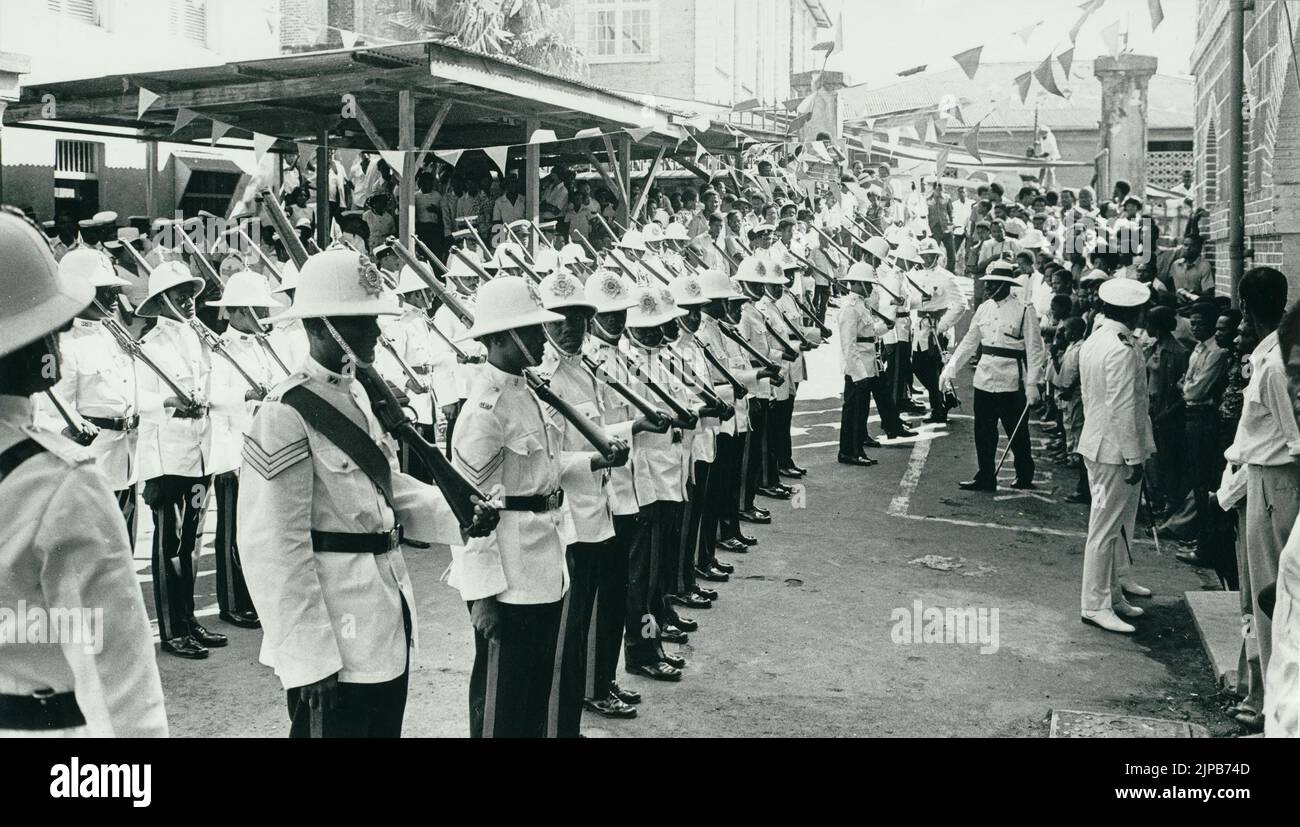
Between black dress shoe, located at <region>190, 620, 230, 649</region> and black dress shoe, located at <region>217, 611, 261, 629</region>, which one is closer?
black dress shoe, located at <region>190, 620, 230, 649</region>

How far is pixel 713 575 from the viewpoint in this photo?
26.5 feet

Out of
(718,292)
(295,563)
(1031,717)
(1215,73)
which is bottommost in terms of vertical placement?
(1031,717)

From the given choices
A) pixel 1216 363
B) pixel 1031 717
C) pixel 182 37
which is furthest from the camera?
pixel 182 37

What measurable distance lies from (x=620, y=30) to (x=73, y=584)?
13952mm

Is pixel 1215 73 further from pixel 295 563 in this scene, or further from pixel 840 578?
pixel 295 563

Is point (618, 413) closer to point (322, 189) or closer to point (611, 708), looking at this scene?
Answer: point (611, 708)

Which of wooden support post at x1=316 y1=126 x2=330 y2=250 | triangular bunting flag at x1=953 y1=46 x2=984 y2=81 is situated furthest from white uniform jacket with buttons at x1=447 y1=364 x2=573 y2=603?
wooden support post at x1=316 y1=126 x2=330 y2=250

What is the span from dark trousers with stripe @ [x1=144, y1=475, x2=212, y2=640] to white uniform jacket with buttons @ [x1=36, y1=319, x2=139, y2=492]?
0.21 m

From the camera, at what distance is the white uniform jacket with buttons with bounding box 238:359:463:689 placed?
133 inches

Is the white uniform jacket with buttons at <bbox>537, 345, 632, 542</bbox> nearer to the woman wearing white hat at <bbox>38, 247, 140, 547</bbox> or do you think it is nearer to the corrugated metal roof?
the woman wearing white hat at <bbox>38, 247, 140, 547</bbox>

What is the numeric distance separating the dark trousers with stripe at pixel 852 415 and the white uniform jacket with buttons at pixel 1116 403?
4685 mm
